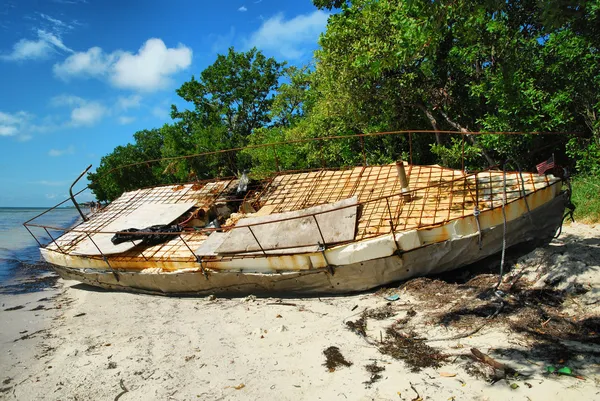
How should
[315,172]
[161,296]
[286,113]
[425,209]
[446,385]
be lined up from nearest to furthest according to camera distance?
[446,385]
[425,209]
[161,296]
[315,172]
[286,113]

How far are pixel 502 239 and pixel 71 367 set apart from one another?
759cm

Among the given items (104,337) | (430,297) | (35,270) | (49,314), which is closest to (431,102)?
(430,297)

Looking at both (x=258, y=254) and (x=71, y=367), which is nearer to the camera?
(x=71, y=367)

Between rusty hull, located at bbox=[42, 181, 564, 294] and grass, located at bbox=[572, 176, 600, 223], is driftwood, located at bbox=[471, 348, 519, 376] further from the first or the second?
grass, located at bbox=[572, 176, 600, 223]

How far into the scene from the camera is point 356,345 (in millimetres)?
5133

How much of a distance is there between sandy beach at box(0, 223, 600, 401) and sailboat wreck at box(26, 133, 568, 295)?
45 centimetres

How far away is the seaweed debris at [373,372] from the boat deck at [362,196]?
234cm

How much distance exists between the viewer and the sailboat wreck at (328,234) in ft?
20.4

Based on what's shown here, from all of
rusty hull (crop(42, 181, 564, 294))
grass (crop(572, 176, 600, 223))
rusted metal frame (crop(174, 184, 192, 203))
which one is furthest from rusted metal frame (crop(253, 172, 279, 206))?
grass (crop(572, 176, 600, 223))

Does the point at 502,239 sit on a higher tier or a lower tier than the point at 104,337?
higher

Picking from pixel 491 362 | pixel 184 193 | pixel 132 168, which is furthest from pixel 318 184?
pixel 132 168

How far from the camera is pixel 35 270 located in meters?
15.2

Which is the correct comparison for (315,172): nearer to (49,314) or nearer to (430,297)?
(430,297)

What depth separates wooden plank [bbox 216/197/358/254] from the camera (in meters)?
6.81
